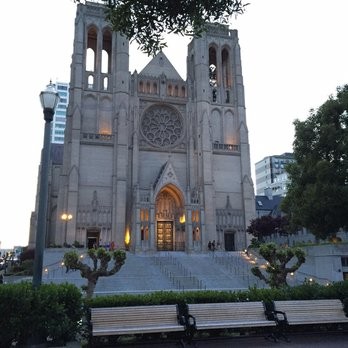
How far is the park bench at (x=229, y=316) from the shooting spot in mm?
8859

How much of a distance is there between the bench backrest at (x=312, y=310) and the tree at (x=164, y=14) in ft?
24.1

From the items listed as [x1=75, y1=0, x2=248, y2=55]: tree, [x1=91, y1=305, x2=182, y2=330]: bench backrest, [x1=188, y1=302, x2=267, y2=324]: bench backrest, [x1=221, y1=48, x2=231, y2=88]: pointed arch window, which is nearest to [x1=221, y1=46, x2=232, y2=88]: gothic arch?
[x1=221, y1=48, x2=231, y2=88]: pointed arch window

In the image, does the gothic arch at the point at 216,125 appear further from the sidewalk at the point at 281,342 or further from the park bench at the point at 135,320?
the park bench at the point at 135,320

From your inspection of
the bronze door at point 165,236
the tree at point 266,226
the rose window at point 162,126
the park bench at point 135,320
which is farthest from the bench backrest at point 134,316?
the rose window at point 162,126

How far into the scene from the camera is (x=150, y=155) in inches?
1807

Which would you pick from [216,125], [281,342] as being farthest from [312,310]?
[216,125]

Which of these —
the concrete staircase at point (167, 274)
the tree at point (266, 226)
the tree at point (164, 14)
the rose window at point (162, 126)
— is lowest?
the concrete staircase at point (167, 274)

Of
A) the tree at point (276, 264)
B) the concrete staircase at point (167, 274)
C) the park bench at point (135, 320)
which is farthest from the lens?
the concrete staircase at point (167, 274)

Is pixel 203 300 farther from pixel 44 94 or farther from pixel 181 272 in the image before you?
pixel 181 272

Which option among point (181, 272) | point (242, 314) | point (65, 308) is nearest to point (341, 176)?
point (181, 272)

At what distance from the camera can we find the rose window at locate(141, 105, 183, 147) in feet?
154

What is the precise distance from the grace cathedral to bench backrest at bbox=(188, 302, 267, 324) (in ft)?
101

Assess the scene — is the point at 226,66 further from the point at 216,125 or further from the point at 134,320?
the point at 134,320

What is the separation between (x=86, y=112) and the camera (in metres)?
44.8
